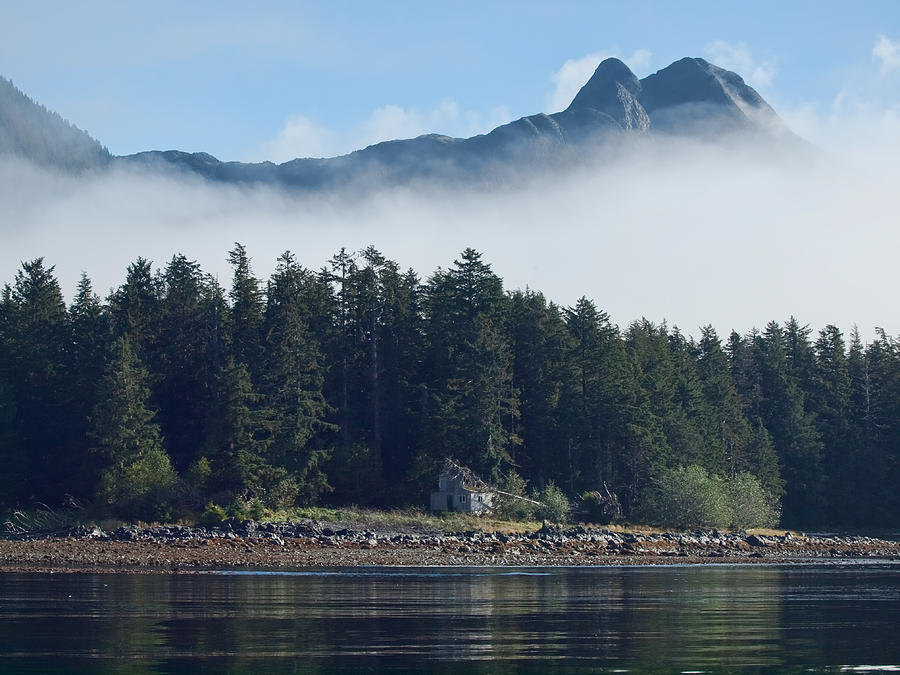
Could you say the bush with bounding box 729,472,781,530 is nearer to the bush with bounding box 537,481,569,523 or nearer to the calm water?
the bush with bounding box 537,481,569,523

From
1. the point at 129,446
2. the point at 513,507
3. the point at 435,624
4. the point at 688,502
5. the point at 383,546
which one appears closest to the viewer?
the point at 435,624

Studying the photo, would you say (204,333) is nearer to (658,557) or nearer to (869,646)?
(658,557)

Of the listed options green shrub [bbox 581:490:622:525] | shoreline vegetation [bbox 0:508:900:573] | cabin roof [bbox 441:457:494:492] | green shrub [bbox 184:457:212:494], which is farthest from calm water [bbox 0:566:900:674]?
green shrub [bbox 581:490:622:525]

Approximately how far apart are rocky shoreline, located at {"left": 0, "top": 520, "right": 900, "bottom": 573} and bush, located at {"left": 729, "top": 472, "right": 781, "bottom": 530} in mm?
7983

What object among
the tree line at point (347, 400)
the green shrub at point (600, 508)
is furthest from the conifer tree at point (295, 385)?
the green shrub at point (600, 508)

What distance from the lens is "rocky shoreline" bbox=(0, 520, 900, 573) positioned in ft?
166

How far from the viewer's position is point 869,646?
24984mm

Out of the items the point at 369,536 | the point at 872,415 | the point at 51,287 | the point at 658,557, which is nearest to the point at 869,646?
the point at 658,557

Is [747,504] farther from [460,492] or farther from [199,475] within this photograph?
[199,475]

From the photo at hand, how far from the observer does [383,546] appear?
60.9m

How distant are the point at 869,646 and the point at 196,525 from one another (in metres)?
47.1

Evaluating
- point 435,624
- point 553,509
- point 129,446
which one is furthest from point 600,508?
point 435,624

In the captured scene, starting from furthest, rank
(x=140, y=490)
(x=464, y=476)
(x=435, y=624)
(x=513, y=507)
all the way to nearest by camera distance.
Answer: (x=464, y=476)
(x=513, y=507)
(x=140, y=490)
(x=435, y=624)

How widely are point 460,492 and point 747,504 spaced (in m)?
21.8
